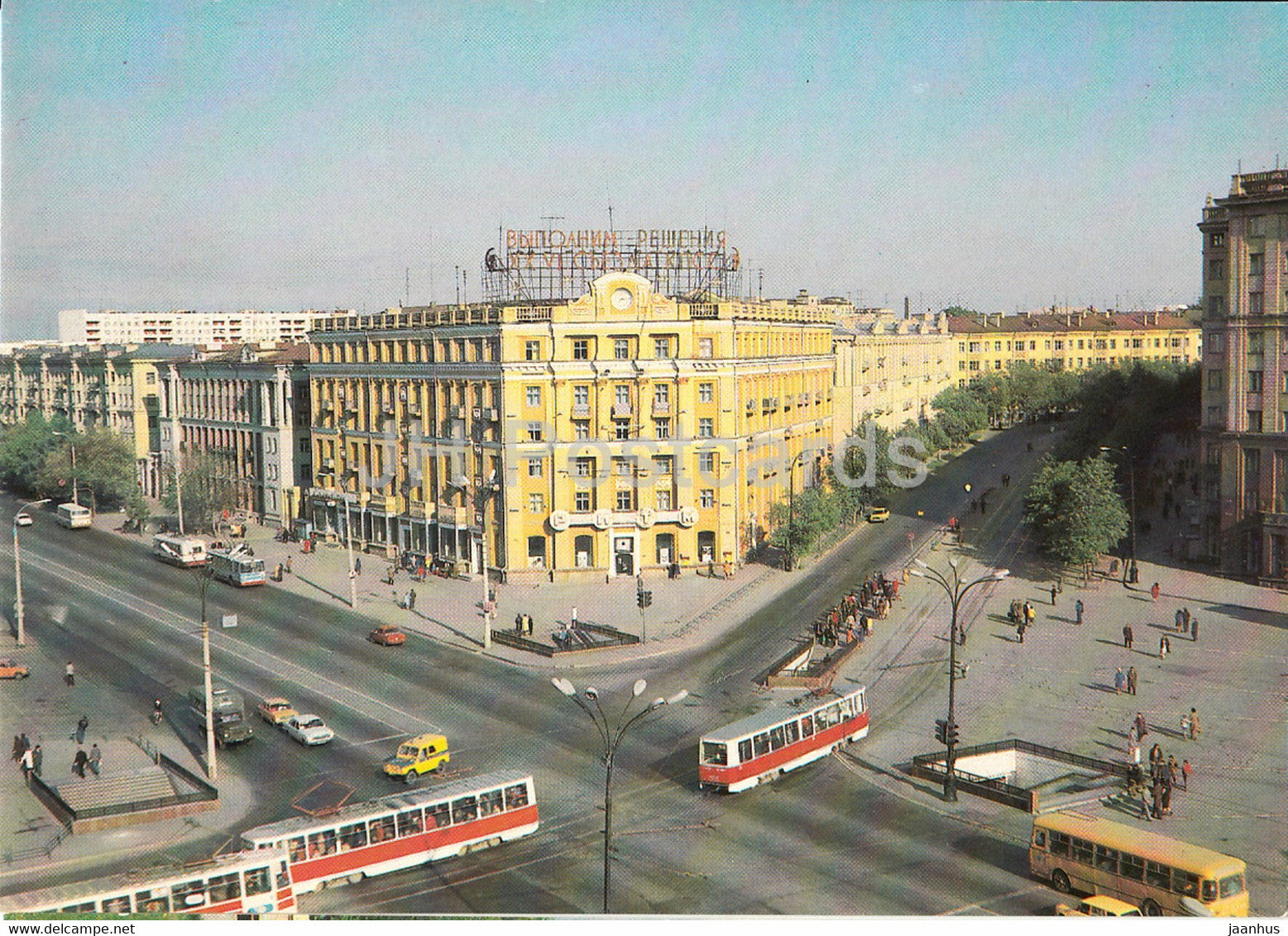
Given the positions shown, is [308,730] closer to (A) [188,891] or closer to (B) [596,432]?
(A) [188,891]

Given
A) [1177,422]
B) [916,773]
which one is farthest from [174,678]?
[1177,422]

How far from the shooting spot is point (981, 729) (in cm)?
3831

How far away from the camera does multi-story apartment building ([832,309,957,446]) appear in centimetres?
8844

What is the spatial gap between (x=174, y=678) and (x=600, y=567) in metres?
20.8

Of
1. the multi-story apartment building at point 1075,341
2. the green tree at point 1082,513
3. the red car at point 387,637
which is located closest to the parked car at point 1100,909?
the red car at point 387,637

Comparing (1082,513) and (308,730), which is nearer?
(308,730)

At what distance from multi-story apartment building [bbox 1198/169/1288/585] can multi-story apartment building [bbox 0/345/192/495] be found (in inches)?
2698

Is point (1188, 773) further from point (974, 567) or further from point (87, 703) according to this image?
point (87, 703)

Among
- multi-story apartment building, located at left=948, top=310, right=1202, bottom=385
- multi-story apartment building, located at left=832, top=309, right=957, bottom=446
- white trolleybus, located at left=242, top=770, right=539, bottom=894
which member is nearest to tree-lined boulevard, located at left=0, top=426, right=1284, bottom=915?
white trolleybus, located at left=242, top=770, right=539, bottom=894

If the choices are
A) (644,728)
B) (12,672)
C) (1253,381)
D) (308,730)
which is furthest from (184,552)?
(1253,381)

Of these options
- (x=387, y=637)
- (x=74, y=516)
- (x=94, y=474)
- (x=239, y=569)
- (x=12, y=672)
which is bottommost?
(x=12, y=672)

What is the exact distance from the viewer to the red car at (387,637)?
4934cm

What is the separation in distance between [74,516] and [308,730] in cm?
4896

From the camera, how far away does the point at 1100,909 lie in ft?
83.0
